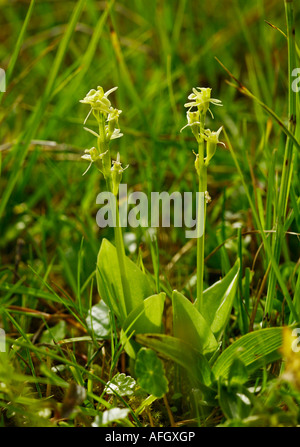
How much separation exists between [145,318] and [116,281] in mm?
82

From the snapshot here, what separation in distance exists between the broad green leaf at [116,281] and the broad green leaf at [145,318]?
0.03 meters

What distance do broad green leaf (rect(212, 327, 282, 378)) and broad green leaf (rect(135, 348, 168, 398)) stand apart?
10cm

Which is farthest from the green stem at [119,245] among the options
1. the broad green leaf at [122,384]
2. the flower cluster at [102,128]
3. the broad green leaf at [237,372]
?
the broad green leaf at [237,372]

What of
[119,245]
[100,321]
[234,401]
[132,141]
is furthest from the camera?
[132,141]

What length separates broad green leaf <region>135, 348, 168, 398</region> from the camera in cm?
66

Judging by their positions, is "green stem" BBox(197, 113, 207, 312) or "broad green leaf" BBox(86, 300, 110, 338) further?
"broad green leaf" BBox(86, 300, 110, 338)

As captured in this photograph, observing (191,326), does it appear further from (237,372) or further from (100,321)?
(100,321)

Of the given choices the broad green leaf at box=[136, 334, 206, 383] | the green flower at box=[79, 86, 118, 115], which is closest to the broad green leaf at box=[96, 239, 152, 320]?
the broad green leaf at box=[136, 334, 206, 383]

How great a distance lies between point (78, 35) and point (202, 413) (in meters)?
1.92

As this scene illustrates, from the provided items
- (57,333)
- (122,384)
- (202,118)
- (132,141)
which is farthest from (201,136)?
(132,141)

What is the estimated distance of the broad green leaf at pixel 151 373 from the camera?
0.66 metres

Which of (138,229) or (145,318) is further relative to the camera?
(138,229)

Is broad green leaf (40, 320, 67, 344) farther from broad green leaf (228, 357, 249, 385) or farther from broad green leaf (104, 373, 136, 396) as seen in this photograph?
broad green leaf (228, 357, 249, 385)

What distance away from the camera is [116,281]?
2.67 feet
